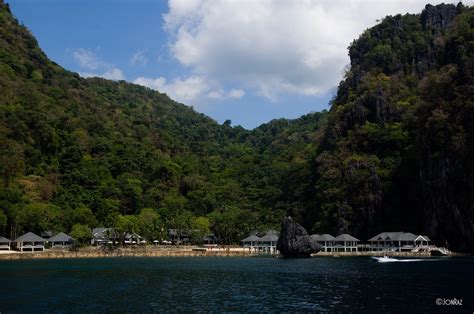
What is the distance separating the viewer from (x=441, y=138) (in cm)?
10881

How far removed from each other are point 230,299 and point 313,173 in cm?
11439

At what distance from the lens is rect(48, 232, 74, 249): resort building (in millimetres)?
119438

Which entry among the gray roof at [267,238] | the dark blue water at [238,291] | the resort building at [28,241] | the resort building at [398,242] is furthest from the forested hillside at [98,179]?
the dark blue water at [238,291]

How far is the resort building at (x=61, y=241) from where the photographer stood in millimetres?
119438

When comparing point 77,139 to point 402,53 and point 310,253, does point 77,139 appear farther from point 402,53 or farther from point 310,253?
point 402,53

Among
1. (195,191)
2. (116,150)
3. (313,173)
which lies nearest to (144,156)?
(116,150)


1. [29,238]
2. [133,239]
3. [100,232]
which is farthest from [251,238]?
[29,238]

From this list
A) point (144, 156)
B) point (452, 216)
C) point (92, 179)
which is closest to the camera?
point (452, 216)

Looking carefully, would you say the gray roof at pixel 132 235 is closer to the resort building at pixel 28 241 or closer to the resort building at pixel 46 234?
the resort building at pixel 46 234

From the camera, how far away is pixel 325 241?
12312cm

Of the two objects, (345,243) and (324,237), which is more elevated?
(324,237)

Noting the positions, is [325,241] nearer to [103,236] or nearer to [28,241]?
[103,236]

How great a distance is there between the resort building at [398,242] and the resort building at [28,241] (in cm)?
7794

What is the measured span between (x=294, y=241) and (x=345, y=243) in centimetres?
2101
